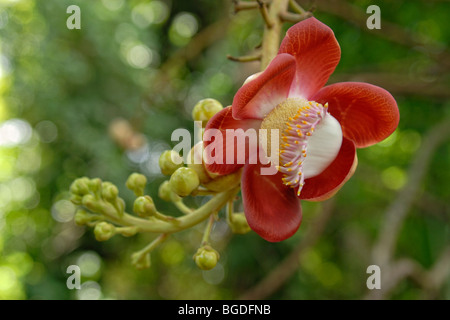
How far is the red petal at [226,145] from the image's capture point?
0.67 m

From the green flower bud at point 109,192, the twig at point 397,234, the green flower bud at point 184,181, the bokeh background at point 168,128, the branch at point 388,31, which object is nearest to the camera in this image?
the green flower bud at point 184,181

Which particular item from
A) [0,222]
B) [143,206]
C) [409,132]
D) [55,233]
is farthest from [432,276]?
[0,222]

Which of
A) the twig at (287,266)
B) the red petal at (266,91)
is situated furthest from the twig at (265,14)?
the twig at (287,266)

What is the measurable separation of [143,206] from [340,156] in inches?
13.0

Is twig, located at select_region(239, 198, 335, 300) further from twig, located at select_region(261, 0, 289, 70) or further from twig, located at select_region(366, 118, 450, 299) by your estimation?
twig, located at select_region(261, 0, 289, 70)

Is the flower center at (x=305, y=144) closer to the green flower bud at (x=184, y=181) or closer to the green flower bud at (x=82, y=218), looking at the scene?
the green flower bud at (x=184, y=181)

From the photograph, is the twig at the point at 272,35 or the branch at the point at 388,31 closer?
the twig at the point at 272,35

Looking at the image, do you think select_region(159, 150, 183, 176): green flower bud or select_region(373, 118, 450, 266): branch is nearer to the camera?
select_region(159, 150, 183, 176): green flower bud

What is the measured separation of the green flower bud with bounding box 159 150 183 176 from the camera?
2.28ft

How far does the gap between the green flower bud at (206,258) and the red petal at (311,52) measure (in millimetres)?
296

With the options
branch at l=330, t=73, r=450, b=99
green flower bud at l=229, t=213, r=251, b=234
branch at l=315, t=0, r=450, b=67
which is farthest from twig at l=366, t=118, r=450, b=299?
green flower bud at l=229, t=213, r=251, b=234

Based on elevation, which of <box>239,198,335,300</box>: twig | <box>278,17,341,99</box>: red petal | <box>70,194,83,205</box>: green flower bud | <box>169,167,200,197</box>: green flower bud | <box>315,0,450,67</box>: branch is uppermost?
<box>315,0,450,67</box>: branch

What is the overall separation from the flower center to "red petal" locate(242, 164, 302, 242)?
0.15 ft

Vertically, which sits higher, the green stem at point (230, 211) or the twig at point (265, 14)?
the twig at point (265, 14)
